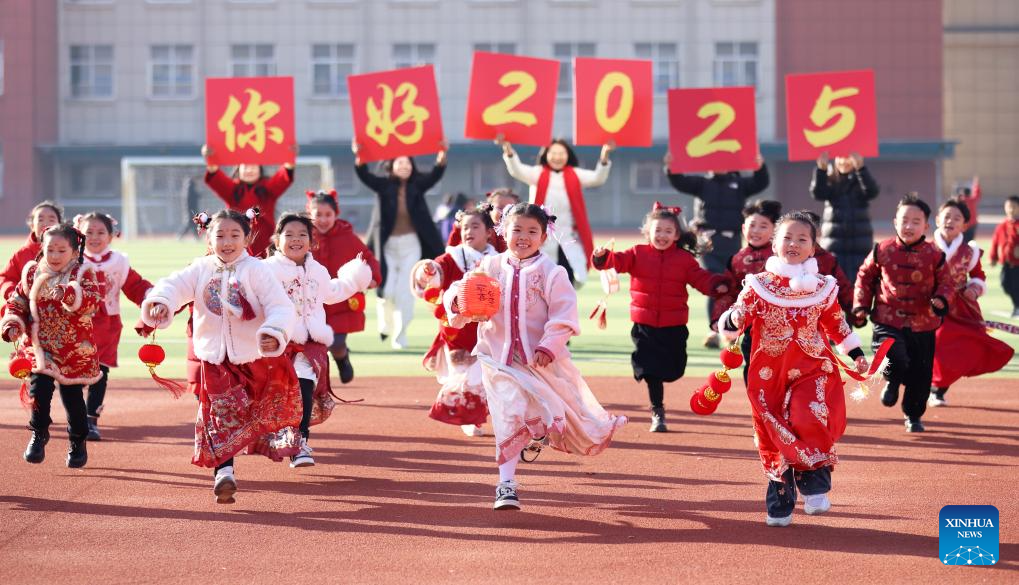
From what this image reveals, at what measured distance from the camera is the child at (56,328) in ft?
27.0

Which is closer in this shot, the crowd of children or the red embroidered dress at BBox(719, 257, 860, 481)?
the red embroidered dress at BBox(719, 257, 860, 481)

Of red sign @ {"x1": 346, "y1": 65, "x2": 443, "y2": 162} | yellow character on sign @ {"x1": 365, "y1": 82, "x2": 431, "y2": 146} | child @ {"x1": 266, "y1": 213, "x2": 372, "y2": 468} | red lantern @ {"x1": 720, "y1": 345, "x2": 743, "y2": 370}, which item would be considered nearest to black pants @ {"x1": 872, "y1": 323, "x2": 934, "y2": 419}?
red lantern @ {"x1": 720, "y1": 345, "x2": 743, "y2": 370}

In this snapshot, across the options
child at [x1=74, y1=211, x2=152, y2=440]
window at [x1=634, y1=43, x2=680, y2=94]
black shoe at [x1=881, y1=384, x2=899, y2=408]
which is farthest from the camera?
window at [x1=634, y1=43, x2=680, y2=94]

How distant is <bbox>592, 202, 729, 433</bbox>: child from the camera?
9.70 m

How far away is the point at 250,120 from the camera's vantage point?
525 inches

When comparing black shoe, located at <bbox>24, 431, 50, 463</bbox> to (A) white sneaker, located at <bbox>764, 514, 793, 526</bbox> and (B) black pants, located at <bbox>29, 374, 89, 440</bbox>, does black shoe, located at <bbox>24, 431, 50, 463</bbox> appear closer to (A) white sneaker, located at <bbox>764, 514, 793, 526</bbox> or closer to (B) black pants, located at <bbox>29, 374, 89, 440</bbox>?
(B) black pants, located at <bbox>29, 374, 89, 440</bbox>

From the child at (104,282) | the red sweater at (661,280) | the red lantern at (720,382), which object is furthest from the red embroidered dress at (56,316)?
the red lantern at (720,382)

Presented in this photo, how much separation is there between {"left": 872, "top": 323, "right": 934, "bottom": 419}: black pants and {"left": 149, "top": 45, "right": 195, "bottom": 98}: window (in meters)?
47.4

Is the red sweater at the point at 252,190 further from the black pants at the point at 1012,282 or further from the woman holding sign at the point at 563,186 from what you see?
the black pants at the point at 1012,282

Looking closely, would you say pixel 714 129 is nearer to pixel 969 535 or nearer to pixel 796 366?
pixel 796 366

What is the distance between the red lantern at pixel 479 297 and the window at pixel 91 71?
50.0 metres

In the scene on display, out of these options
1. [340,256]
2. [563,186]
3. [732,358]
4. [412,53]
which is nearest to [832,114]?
[563,186]

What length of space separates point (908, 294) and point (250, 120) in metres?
6.53

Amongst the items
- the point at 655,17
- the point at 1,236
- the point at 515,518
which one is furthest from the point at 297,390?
the point at 655,17
